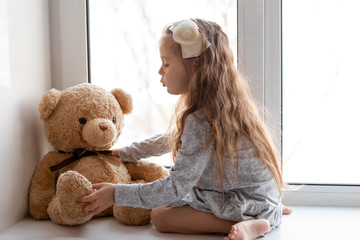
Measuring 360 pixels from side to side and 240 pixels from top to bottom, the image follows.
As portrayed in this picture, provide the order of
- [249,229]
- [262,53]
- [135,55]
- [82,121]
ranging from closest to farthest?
[249,229], [82,121], [262,53], [135,55]

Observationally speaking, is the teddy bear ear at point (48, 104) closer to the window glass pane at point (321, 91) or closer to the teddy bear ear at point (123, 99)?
the teddy bear ear at point (123, 99)

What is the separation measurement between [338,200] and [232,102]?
57cm

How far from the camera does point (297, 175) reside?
1.48 meters

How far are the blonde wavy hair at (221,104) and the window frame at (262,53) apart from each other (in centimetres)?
21

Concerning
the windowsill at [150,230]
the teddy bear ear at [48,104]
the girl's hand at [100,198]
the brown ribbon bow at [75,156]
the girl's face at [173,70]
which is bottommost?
the windowsill at [150,230]

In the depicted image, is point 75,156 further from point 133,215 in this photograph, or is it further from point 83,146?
A: point 133,215

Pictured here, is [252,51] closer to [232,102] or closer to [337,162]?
[232,102]

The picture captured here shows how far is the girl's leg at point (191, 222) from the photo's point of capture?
109 centimetres

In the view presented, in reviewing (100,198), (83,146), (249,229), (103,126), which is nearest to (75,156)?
(83,146)

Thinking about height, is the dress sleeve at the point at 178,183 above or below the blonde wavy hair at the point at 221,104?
below

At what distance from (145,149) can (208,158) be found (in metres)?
0.34

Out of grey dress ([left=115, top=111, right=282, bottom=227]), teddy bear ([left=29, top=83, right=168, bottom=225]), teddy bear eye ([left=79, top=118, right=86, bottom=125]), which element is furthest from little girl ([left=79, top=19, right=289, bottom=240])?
teddy bear eye ([left=79, top=118, right=86, bottom=125])

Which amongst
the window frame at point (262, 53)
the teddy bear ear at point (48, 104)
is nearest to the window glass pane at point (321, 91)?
the window frame at point (262, 53)

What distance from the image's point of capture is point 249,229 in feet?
3.44
